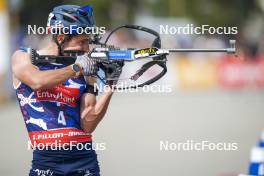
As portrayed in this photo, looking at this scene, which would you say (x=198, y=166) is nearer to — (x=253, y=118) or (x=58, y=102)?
(x=58, y=102)

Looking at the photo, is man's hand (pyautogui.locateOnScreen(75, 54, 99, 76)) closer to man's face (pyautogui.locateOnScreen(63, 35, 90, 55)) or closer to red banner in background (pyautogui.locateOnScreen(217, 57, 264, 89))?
man's face (pyautogui.locateOnScreen(63, 35, 90, 55))

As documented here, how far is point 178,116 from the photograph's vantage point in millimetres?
20312

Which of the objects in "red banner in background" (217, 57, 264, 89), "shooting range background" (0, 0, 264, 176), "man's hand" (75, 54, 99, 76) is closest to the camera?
"man's hand" (75, 54, 99, 76)

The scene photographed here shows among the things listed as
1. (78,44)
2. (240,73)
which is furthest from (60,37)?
(240,73)

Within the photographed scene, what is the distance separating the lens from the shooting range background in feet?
41.2

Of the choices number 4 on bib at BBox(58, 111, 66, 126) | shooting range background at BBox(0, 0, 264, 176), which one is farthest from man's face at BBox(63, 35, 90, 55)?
shooting range background at BBox(0, 0, 264, 176)

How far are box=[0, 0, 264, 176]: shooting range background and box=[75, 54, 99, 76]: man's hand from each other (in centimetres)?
320

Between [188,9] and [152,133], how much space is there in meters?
43.6

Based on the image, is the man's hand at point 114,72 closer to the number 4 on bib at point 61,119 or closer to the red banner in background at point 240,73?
the number 4 on bib at point 61,119

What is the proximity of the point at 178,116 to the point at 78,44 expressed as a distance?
1385 cm

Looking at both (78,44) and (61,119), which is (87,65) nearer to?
(78,44)

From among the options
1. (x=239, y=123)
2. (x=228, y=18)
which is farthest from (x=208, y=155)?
(x=228, y=18)

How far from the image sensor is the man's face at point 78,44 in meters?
6.56

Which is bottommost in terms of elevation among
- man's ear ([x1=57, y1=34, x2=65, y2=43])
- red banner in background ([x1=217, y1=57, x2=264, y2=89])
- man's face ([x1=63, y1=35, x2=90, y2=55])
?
man's face ([x1=63, y1=35, x2=90, y2=55])
